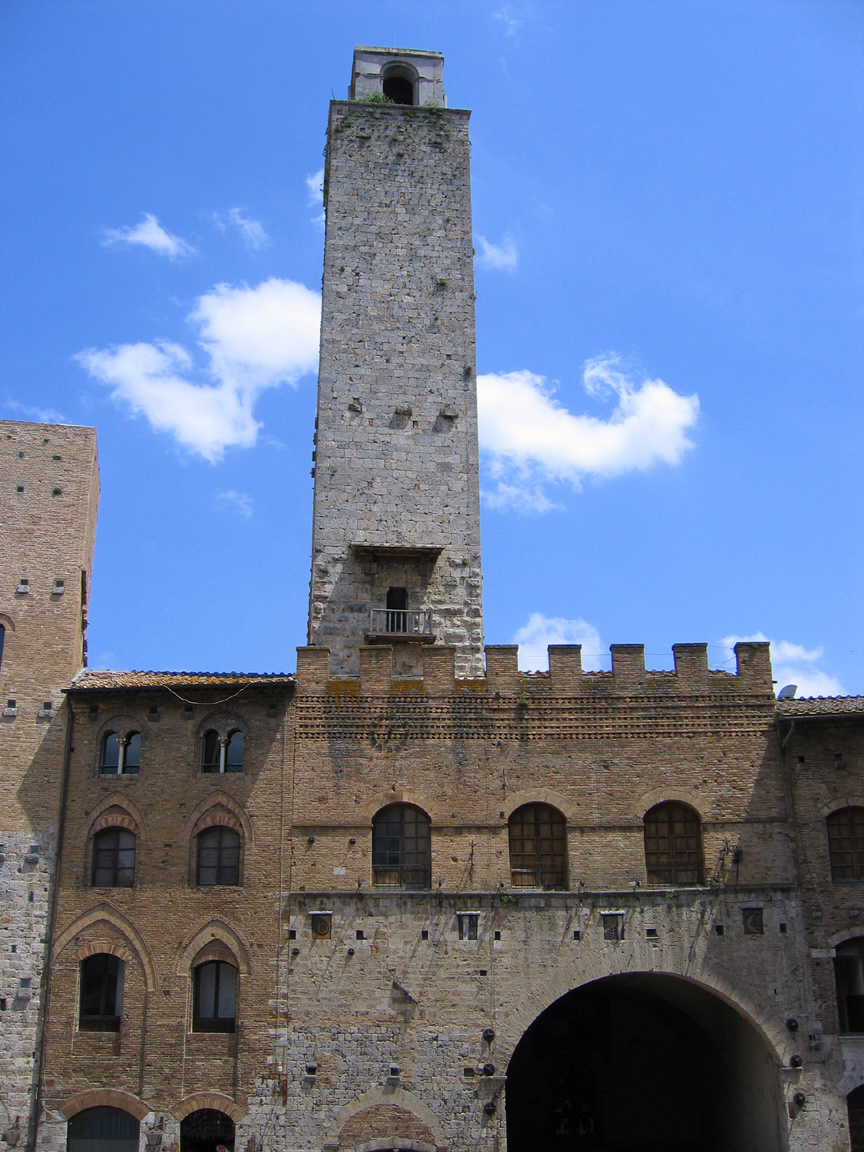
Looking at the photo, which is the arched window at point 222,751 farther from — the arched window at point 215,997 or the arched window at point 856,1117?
the arched window at point 856,1117

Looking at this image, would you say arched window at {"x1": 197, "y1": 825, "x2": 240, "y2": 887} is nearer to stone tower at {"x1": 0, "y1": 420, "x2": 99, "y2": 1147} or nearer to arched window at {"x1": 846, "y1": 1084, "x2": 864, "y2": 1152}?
stone tower at {"x1": 0, "y1": 420, "x2": 99, "y2": 1147}

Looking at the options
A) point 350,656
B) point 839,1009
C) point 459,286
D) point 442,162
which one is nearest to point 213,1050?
point 350,656

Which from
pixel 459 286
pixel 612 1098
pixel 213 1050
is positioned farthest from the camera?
pixel 459 286

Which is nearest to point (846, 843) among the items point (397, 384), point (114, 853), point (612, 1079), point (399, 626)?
point (612, 1079)

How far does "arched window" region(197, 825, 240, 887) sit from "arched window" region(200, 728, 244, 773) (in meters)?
1.23

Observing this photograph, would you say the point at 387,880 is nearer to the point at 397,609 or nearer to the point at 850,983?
the point at 397,609

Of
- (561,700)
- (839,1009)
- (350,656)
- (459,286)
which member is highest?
(459,286)

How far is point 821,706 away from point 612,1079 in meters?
10.8

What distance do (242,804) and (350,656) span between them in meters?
5.58

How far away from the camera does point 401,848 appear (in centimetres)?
2253

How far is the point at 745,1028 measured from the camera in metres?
22.7

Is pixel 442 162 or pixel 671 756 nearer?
pixel 671 756

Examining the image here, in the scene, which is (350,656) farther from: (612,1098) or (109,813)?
(612,1098)

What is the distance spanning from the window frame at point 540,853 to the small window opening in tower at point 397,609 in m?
6.20
